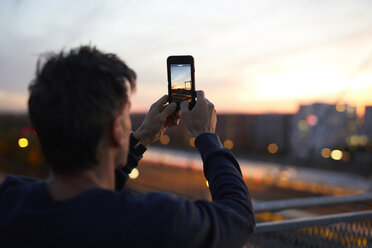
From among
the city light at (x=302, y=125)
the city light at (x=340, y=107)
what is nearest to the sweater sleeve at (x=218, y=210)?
the city light at (x=302, y=125)

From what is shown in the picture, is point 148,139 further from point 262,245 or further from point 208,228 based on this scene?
point 262,245

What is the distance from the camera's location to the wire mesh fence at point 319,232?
9.18 feet

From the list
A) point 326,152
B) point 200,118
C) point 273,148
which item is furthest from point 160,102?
point 273,148

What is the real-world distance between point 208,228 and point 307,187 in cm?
5997

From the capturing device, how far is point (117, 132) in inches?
43.5

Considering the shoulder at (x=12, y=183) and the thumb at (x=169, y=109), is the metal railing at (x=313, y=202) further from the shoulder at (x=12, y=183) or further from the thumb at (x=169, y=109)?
the shoulder at (x=12, y=183)

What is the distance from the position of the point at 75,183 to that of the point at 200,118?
1.87ft

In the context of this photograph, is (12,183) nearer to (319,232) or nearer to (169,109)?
(169,109)

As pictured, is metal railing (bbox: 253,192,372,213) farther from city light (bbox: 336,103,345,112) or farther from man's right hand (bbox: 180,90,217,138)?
city light (bbox: 336,103,345,112)

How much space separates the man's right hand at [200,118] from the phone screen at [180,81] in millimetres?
238

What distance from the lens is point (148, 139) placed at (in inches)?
71.9

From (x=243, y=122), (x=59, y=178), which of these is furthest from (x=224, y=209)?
(x=243, y=122)

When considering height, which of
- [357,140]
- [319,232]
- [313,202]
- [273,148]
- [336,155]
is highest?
[313,202]

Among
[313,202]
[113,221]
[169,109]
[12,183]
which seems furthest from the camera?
[313,202]
